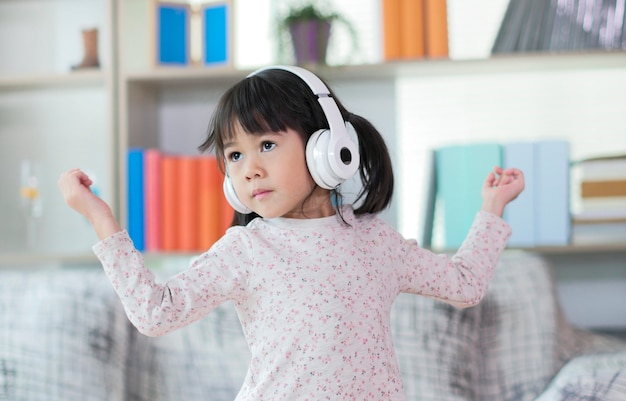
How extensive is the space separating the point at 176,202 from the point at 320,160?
1119 millimetres

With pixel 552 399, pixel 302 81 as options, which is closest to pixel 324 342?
pixel 302 81

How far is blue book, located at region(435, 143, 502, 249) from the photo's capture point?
6.33 feet

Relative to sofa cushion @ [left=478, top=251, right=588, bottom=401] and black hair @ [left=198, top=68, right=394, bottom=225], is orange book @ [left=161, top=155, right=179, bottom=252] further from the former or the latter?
black hair @ [left=198, top=68, right=394, bottom=225]

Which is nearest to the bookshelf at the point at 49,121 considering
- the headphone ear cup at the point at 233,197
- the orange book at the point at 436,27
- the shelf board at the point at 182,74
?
the shelf board at the point at 182,74

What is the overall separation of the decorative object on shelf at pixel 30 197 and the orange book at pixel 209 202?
58 cm

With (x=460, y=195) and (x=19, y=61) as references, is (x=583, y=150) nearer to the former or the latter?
(x=460, y=195)

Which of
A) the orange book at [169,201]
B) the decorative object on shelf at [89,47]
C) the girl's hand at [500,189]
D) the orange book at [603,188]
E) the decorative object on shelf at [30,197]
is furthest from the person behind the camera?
the decorative object on shelf at [30,197]

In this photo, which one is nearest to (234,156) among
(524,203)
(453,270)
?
(453,270)

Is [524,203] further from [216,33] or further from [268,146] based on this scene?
[268,146]

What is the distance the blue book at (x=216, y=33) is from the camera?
6.59 ft

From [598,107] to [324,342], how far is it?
5.08 ft

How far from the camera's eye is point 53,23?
237 cm

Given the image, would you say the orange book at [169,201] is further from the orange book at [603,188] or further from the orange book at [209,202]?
the orange book at [603,188]

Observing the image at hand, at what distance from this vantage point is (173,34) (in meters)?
2.06
